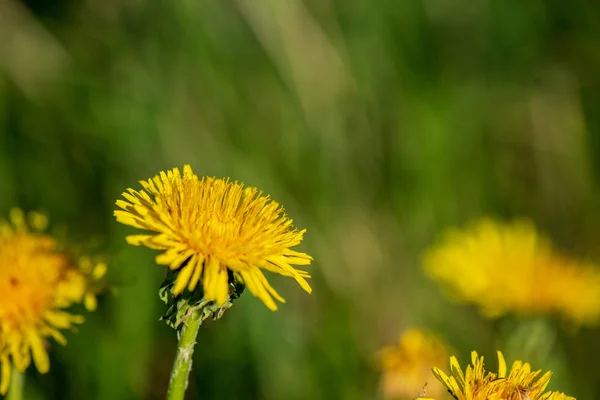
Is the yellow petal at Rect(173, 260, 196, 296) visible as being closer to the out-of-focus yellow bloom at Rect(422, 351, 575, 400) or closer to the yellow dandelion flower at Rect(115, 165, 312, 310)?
the yellow dandelion flower at Rect(115, 165, 312, 310)

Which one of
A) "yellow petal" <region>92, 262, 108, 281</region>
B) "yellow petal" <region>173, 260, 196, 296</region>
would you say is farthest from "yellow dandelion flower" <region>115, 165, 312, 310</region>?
"yellow petal" <region>92, 262, 108, 281</region>

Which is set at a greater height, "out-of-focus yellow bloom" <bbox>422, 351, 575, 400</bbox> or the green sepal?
the green sepal

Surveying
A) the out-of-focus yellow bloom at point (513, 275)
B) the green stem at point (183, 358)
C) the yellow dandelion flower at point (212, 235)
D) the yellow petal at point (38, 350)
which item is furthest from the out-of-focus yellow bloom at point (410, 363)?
the yellow petal at point (38, 350)

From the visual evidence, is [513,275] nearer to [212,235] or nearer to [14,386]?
[212,235]

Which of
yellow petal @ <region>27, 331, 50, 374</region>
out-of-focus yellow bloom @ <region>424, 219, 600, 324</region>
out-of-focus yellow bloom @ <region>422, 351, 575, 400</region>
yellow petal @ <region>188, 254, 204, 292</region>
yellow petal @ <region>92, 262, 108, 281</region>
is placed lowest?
out-of-focus yellow bloom @ <region>422, 351, 575, 400</region>

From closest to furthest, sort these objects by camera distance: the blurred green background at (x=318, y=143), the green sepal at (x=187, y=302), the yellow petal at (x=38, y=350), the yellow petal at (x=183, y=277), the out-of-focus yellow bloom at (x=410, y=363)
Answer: the yellow petal at (x=183, y=277)
the green sepal at (x=187, y=302)
the yellow petal at (x=38, y=350)
the out-of-focus yellow bloom at (x=410, y=363)
the blurred green background at (x=318, y=143)

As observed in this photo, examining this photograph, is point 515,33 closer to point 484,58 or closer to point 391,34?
point 484,58

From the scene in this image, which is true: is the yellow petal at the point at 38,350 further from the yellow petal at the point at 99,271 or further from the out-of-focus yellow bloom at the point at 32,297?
the yellow petal at the point at 99,271
